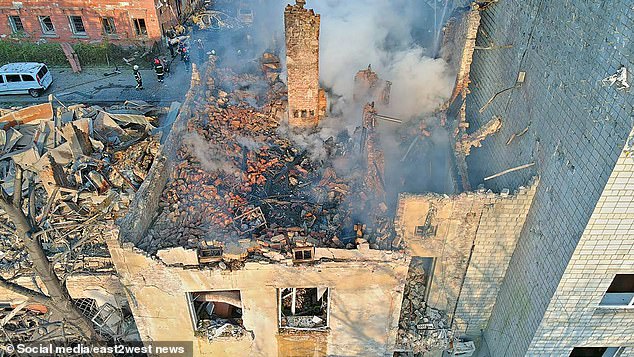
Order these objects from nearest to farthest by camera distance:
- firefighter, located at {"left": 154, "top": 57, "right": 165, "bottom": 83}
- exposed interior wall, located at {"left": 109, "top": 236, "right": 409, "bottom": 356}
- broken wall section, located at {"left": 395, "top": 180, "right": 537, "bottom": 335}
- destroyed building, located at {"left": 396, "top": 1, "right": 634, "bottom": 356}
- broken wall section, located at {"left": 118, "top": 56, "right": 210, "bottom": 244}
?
destroyed building, located at {"left": 396, "top": 1, "right": 634, "bottom": 356}, exposed interior wall, located at {"left": 109, "top": 236, "right": 409, "bottom": 356}, broken wall section, located at {"left": 118, "top": 56, "right": 210, "bottom": 244}, broken wall section, located at {"left": 395, "top": 180, "right": 537, "bottom": 335}, firefighter, located at {"left": 154, "top": 57, "right": 165, "bottom": 83}

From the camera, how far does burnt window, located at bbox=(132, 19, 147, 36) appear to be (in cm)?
2512

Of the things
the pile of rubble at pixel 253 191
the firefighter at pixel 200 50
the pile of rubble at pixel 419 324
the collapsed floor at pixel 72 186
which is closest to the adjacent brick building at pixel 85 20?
the firefighter at pixel 200 50

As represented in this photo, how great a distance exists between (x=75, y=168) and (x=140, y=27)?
14.7m

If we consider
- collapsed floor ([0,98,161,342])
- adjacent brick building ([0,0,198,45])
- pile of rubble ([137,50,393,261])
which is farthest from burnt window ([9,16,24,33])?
pile of rubble ([137,50,393,261])

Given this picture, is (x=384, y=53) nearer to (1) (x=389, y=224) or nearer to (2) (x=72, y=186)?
(1) (x=389, y=224)

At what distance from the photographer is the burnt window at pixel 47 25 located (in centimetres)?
2514

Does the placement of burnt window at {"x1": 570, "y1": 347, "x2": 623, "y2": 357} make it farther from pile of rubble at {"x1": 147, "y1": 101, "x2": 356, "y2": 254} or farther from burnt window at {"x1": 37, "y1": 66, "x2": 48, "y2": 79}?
burnt window at {"x1": 37, "y1": 66, "x2": 48, "y2": 79}

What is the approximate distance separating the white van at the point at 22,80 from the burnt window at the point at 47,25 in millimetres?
3912

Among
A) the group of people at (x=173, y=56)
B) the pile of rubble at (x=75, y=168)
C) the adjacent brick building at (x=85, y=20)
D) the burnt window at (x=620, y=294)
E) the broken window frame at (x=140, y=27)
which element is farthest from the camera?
the broken window frame at (x=140, y=27)

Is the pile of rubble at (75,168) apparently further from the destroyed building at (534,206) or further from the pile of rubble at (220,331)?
the destroyed building at (534,206)

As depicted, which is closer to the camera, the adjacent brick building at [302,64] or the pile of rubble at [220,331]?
the pile of rubble at [220,331]

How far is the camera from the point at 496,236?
9328mm

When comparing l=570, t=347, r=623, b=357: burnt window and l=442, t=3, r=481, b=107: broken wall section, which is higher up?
l=442, t=3, r=481, b=107: broken wall section

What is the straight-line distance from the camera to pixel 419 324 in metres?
10.5
